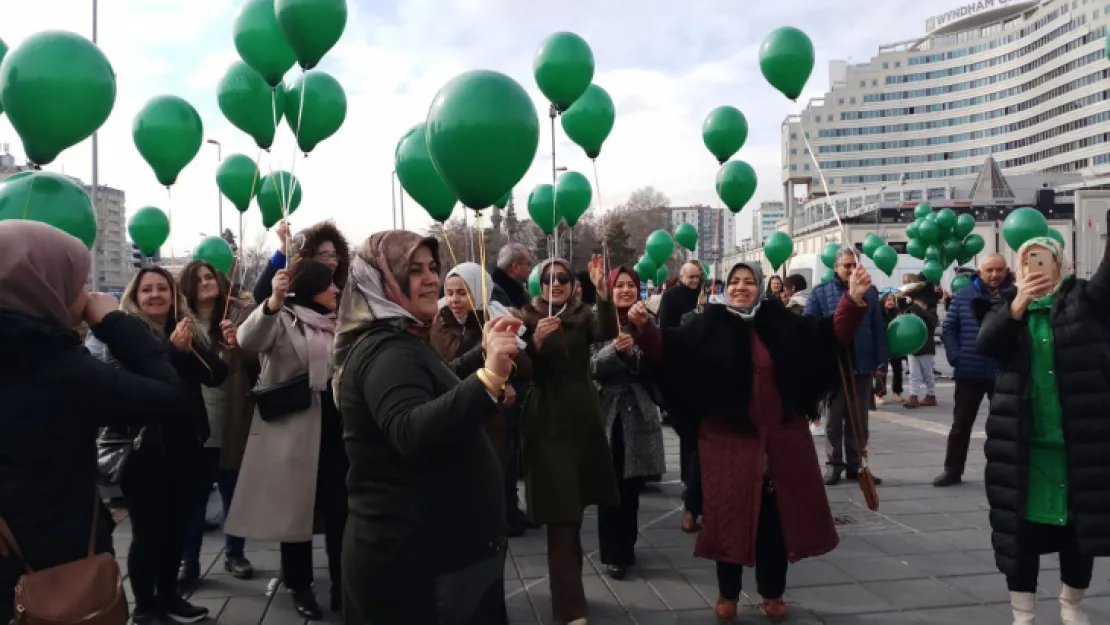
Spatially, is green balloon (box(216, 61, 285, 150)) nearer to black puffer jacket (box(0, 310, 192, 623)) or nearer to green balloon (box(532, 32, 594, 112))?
green balloon (box(532, 32, 594, 112))

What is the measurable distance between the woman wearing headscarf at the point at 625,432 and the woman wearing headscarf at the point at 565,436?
37cm

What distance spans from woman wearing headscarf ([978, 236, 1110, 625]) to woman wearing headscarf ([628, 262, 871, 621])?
0.74 meters

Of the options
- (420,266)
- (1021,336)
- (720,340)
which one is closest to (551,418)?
(720,340)

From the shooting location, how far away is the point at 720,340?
4.25 m

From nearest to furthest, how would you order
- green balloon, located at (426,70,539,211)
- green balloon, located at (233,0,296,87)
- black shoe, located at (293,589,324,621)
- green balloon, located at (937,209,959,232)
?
green balloon, located at (426,70,539,211)
black shoe, located at (293,589,324,621)
green balloon, located at (233,0,296,87)
green balloon, located at (937,209,959,232)

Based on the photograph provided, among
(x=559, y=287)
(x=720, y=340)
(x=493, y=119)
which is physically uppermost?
(x=493, y=119)

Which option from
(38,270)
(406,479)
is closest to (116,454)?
(38,270)

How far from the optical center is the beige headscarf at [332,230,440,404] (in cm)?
249

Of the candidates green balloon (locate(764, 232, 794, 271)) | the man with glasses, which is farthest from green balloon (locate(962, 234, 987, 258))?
green balloon (locate(764, 232, 794, 271))

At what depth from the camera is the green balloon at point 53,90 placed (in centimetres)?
399

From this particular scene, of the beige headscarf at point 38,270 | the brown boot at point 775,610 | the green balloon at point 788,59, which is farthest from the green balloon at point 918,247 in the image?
the beige headscarf at point 38,270

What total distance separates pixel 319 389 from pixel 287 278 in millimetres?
594

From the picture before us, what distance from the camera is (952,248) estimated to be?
46.3 ft

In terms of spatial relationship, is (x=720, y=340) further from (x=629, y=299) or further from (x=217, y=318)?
(x=217, y=318)
